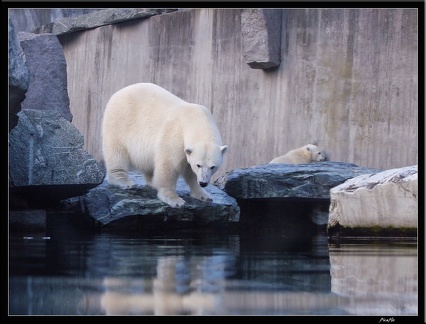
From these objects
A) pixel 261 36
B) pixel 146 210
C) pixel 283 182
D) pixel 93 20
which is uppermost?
pixel 93 20

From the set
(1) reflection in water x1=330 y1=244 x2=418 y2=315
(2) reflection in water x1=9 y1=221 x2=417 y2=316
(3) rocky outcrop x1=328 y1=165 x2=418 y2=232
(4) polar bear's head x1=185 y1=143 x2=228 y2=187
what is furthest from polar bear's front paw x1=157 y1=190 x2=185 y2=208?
(1) reflection in water x1=330 y1=244 x2=418 y2=315

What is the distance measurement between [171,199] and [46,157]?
1045 mm

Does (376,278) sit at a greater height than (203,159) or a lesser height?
lesser

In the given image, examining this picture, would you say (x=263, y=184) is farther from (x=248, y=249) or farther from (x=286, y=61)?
(x=286, y=61)

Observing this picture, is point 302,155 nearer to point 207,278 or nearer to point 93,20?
point 93,20

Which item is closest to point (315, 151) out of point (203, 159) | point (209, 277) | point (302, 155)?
point (302, 155)

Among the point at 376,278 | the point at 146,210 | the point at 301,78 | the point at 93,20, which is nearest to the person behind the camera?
the point at 376,278

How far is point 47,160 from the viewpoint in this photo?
691 centimetres

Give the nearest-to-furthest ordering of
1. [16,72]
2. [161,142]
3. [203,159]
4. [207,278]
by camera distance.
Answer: [207,278] → [16,72] → [203,159] → [161,142]

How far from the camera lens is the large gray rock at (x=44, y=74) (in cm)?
1050

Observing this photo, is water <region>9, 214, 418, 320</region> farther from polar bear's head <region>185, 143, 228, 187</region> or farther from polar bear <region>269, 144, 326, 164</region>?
polar bear <region>269, 144, 326, 164</region>

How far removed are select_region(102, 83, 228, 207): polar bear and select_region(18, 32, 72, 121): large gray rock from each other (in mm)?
2883

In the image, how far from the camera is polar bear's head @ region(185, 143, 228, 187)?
269 inches
